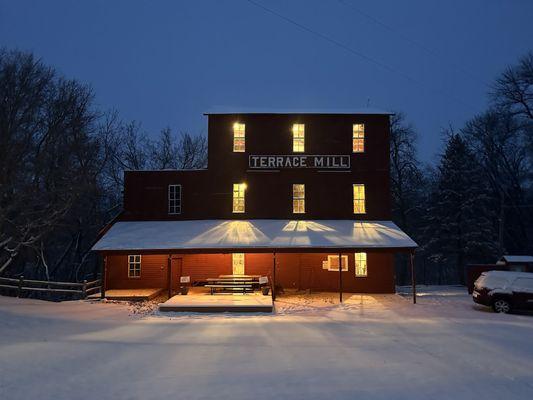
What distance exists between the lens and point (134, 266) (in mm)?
23406

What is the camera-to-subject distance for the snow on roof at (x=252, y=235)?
20.1 meters

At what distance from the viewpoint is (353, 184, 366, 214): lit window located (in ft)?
79.4

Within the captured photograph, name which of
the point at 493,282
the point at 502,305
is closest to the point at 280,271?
the point at 493,282

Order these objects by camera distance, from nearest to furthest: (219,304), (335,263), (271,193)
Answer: (219,304), (335,263), (271,193)

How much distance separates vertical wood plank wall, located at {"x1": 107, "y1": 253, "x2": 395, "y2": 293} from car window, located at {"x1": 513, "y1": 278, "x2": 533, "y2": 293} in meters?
6.44

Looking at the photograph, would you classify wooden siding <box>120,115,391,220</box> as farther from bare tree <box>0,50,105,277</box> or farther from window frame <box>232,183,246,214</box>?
bare tree <box>0,50,105,277</box>

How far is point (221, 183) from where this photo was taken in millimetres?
24328

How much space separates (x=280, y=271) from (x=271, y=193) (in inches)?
162

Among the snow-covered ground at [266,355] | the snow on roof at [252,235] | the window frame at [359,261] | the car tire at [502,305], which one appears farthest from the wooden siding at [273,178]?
the snow-covered ground at [266,355]

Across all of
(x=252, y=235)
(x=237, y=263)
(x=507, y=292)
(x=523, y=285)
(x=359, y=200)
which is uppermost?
(x=359, y=200)

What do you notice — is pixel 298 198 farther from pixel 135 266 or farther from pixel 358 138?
pixel 135 266

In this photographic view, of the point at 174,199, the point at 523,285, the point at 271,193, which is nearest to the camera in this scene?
the point at 523,285

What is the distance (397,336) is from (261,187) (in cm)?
1326

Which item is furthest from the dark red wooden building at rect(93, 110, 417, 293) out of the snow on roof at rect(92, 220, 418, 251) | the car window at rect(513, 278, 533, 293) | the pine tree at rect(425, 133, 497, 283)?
the pine tree at rect(425, 133, 497, 283)
